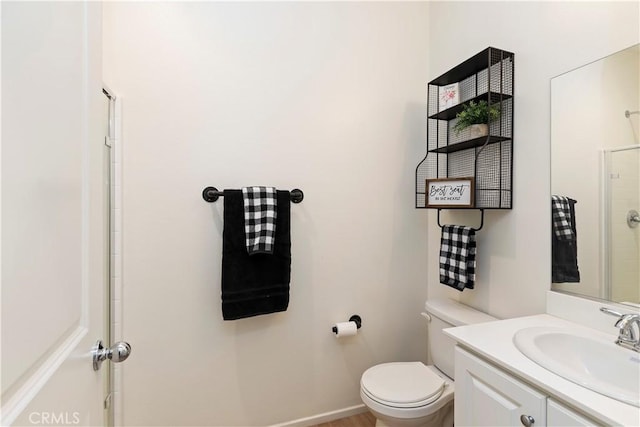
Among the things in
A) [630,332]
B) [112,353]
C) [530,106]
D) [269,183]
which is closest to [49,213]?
[112,353]

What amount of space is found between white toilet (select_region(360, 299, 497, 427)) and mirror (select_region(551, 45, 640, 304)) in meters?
0.50

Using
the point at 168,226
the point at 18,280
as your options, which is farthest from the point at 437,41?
the point at 18,280

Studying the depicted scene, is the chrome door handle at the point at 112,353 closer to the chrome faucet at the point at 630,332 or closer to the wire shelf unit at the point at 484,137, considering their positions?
the chrome faucet at the point at 630,332

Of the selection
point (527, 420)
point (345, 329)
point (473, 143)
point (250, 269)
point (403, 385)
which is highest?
point (473, 143)

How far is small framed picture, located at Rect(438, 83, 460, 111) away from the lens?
1.62m

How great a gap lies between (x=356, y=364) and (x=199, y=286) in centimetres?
107

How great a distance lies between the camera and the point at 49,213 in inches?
20.5

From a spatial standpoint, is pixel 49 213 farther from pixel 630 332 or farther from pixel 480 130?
pixel 480 130

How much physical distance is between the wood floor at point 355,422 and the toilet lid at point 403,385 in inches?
18.0

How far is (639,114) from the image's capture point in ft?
3.29

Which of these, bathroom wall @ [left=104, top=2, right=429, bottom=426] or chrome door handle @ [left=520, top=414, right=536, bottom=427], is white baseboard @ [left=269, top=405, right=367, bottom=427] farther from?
chrome door handle @ [left=520, top=414, right=536, bottom=427]

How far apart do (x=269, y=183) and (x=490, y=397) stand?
1329 mm

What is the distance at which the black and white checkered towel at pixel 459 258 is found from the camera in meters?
1.54

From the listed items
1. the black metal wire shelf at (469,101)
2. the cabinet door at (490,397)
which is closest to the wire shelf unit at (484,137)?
the black metal wire shelf at (469,101)
